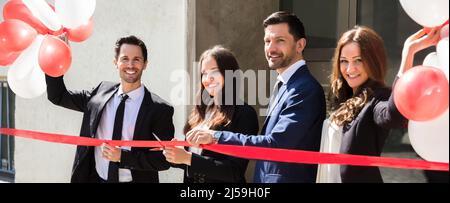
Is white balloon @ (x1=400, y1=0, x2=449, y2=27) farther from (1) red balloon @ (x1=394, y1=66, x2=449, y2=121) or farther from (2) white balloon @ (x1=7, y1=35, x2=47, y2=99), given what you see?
(2) white balloon @ (x1=7, y1=35, x2=47, y2=99)

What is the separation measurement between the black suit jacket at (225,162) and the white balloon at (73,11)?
3.70 feet

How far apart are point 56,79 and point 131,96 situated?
601mm

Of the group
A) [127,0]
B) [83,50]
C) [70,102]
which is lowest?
[70,102]

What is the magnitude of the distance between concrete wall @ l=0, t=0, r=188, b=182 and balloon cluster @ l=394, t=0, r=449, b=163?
2.10 metres

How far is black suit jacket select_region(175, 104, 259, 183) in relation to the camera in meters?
2.82

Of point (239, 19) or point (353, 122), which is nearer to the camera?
point (353, 122)

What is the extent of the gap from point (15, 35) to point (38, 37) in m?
0.15

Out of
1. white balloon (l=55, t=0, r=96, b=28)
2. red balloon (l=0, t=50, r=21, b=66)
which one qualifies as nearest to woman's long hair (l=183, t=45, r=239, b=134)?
white balloon (l=55, t=0, r=96, b=28)

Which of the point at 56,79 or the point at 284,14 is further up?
the point at 284,14

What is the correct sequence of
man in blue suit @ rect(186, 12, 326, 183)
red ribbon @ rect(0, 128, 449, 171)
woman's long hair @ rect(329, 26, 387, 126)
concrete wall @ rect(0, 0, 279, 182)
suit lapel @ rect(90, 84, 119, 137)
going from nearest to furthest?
red ribbon @ rect(0, 128, 449, 171)
woman's long hair @ rect(329, 26, 387, 126)
man in blue suit @ rect(186, 12, 326, 183)
suit lapel @ rect(90, 84, 119, 137)
concrete wall @ rect(0, 0, 279, 182)

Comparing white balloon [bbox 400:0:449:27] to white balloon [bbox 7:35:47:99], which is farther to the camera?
white balloon [bbox 7:35:47:99]
